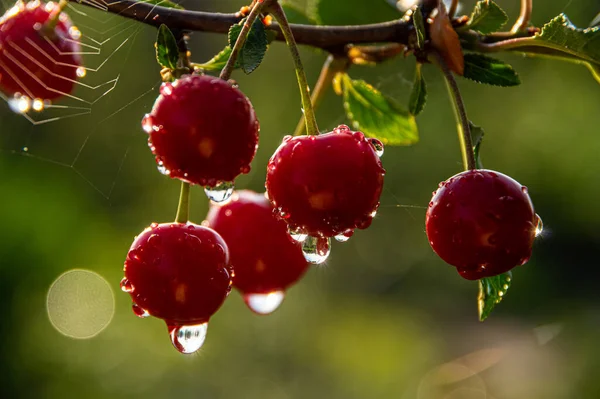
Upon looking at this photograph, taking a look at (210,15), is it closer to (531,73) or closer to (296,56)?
(296,56)

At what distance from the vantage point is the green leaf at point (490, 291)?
85 centimetres

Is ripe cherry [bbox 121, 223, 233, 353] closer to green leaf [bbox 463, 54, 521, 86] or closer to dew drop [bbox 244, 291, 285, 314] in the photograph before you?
dew drop [bbox 244, 291, 285, 314]

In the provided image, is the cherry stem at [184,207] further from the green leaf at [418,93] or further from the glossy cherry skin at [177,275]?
the green leaf at [418,93]

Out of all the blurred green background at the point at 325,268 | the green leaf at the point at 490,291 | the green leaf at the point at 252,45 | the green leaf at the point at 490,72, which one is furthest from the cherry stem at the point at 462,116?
the blurred green background at the point at 325,268

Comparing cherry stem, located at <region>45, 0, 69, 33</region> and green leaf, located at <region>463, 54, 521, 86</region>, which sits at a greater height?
green leaf, located at <region>463, 54, 521, 86</region>

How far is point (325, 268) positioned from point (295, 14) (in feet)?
17.6

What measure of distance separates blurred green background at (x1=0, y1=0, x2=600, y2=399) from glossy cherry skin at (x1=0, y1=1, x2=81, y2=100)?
3.31 meters

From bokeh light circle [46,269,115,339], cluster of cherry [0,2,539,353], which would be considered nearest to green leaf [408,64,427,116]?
cluster of cherry [0,2,539,353]

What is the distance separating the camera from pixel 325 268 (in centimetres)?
651

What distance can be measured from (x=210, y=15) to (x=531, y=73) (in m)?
4.47

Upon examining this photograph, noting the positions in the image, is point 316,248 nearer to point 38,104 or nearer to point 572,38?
point 572,38

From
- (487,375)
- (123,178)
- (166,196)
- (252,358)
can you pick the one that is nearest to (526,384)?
(487,375)

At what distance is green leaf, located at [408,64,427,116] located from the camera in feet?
3.12

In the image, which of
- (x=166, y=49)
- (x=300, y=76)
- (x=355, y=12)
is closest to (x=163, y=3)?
(x=166, y=49)
